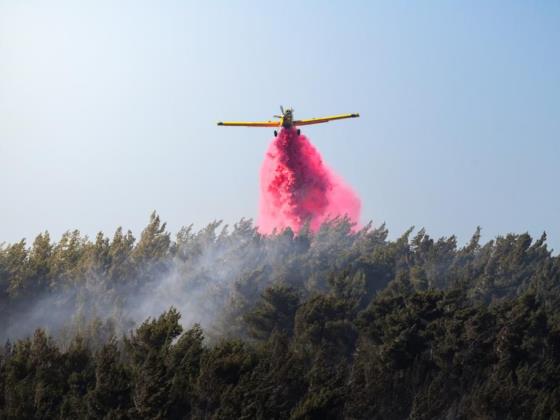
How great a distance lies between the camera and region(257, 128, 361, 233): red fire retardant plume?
110 metres

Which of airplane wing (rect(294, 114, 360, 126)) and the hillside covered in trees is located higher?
airplane wing (rect(294, 114, 360, 126))

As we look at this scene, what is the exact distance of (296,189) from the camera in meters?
114

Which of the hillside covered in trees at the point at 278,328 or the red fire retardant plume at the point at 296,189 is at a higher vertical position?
the red fire retardant plume at the point at 296,189

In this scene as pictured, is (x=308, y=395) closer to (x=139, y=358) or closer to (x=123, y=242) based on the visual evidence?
(x=139, y=358)

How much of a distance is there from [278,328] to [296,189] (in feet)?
117

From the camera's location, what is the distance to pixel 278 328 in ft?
266

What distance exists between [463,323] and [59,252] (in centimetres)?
5417

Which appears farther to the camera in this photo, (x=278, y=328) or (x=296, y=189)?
(x=296, y=189)

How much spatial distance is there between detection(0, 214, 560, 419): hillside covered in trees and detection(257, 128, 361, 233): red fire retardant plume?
3.45m

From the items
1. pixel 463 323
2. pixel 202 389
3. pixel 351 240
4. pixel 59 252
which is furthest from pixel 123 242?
pixel 202 389

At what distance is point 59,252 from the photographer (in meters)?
109

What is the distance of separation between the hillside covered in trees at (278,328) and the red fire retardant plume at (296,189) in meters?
3.45

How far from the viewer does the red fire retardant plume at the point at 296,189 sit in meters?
110

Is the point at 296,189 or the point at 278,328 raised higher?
the point at 296,189
